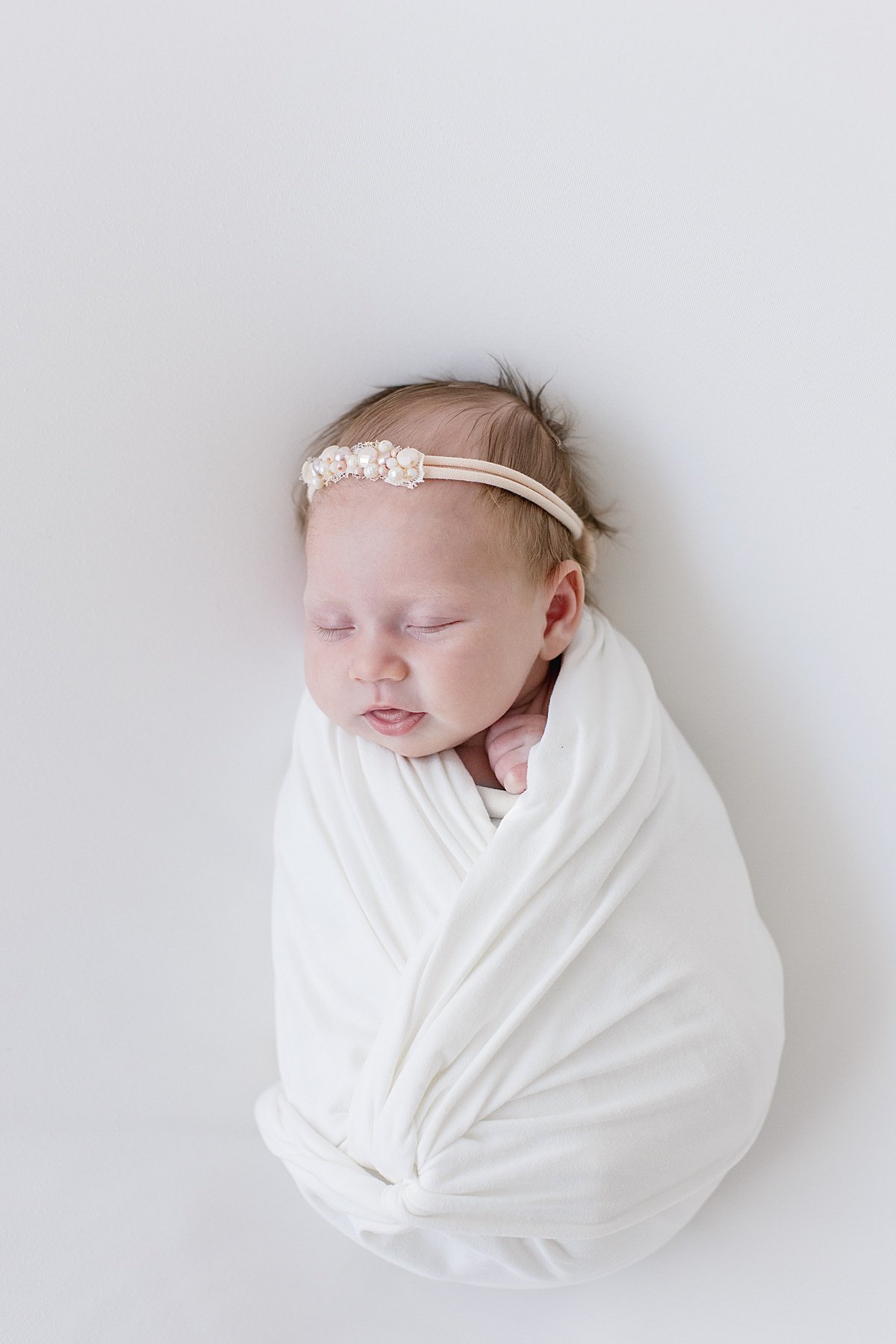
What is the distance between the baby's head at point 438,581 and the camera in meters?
1.33

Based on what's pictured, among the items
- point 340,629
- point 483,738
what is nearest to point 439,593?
point 340,629

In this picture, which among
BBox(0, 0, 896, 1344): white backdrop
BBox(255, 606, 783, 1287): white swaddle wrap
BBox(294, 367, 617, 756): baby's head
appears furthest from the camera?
BBox(0, 0, 896, 1344): white backdrop

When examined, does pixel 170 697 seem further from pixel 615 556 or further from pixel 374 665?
pixel 615 556

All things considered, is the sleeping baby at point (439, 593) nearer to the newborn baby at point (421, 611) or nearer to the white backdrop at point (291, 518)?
the newborn baby at point (421, 611)

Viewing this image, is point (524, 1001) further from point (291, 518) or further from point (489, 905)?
point (291, 518)

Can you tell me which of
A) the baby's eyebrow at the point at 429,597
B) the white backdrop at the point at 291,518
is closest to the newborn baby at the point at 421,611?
the baby's eyebrow at the point at 429,597

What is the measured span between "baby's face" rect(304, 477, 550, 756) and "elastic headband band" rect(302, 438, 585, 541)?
14 millimetres

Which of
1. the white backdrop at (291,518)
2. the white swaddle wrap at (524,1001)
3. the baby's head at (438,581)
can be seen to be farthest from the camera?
the white backdrop at (291,518)

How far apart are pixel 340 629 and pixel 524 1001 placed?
20.7 inches

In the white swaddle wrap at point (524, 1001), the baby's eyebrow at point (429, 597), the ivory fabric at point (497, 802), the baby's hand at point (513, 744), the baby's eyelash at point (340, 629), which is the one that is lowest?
the white swaddle wrap at point (524, 1001)

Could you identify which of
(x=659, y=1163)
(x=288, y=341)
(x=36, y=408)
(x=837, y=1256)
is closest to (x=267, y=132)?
(x=288, y=341)

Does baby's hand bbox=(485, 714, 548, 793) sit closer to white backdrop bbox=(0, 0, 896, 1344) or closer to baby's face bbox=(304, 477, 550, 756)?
baby's face bbox=(304, 477, 550, 756)

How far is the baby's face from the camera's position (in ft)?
4.33

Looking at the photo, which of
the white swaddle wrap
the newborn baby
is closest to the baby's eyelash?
the newborn baby
